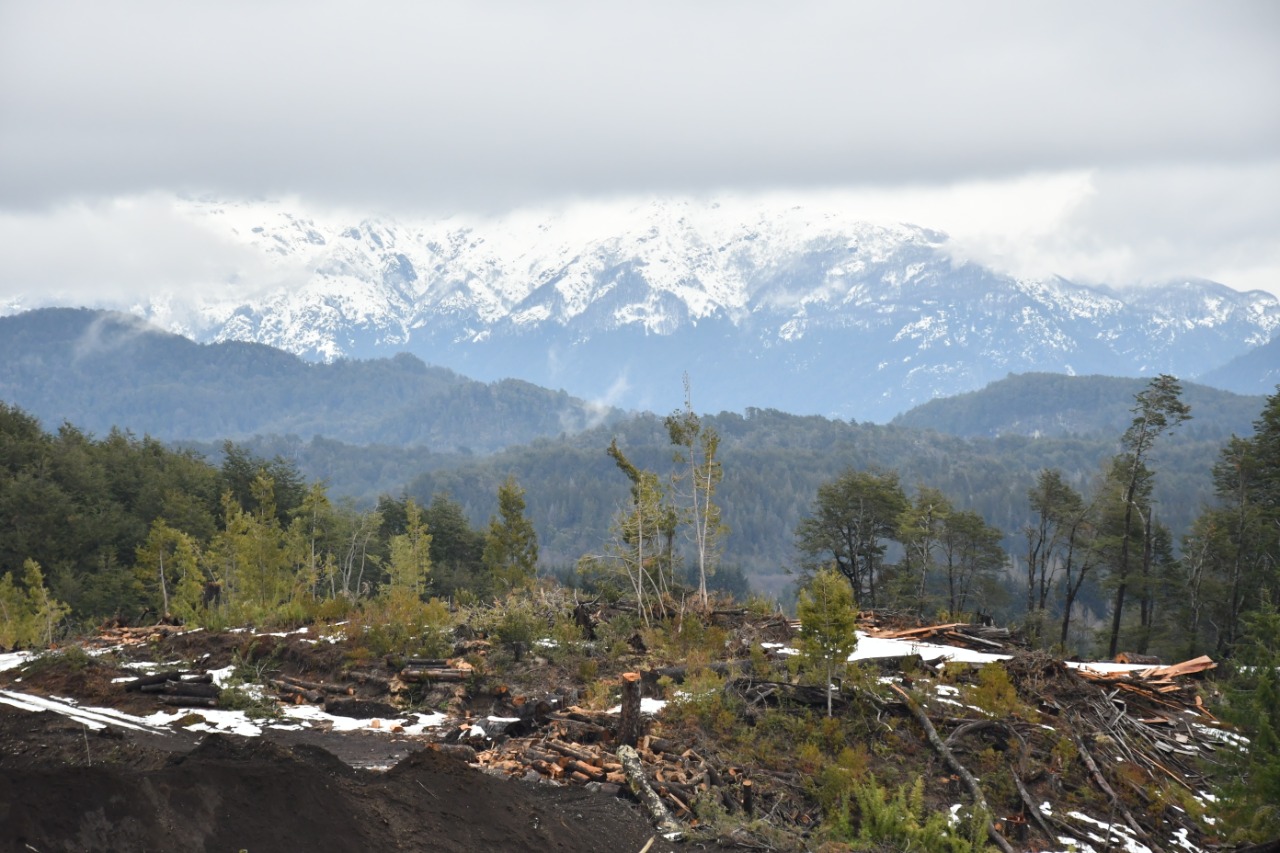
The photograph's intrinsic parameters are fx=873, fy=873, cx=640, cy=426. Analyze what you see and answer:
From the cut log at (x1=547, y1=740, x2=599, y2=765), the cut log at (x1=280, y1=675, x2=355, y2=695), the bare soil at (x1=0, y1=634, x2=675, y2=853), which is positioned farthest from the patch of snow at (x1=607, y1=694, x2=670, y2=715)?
the cut log at (x1=280, y1=675, x2=355, y2=695)

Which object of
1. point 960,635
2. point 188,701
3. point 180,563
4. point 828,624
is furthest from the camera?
point 180,563

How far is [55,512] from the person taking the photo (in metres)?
46.1

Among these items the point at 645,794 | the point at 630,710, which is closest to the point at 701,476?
the point at 630,710

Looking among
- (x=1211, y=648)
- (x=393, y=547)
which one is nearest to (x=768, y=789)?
(x=393, y=547)

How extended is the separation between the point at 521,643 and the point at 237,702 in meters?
4.93

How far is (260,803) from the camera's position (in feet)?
25.4

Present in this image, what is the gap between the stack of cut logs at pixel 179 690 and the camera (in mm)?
12766

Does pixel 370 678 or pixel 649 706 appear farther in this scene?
pixel 370 678

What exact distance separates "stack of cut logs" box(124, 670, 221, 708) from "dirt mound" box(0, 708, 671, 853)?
2.20 meters

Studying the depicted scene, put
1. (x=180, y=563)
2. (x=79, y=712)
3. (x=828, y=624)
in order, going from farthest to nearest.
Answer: (x=180, y=563), (x=828, y=624), (x=79, y=712)

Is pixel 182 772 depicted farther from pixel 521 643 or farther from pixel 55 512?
pixel 55 512

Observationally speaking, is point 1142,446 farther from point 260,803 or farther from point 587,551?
point 260,803

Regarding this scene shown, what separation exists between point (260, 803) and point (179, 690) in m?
6.30

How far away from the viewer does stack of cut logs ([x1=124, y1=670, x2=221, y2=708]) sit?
12.8m
